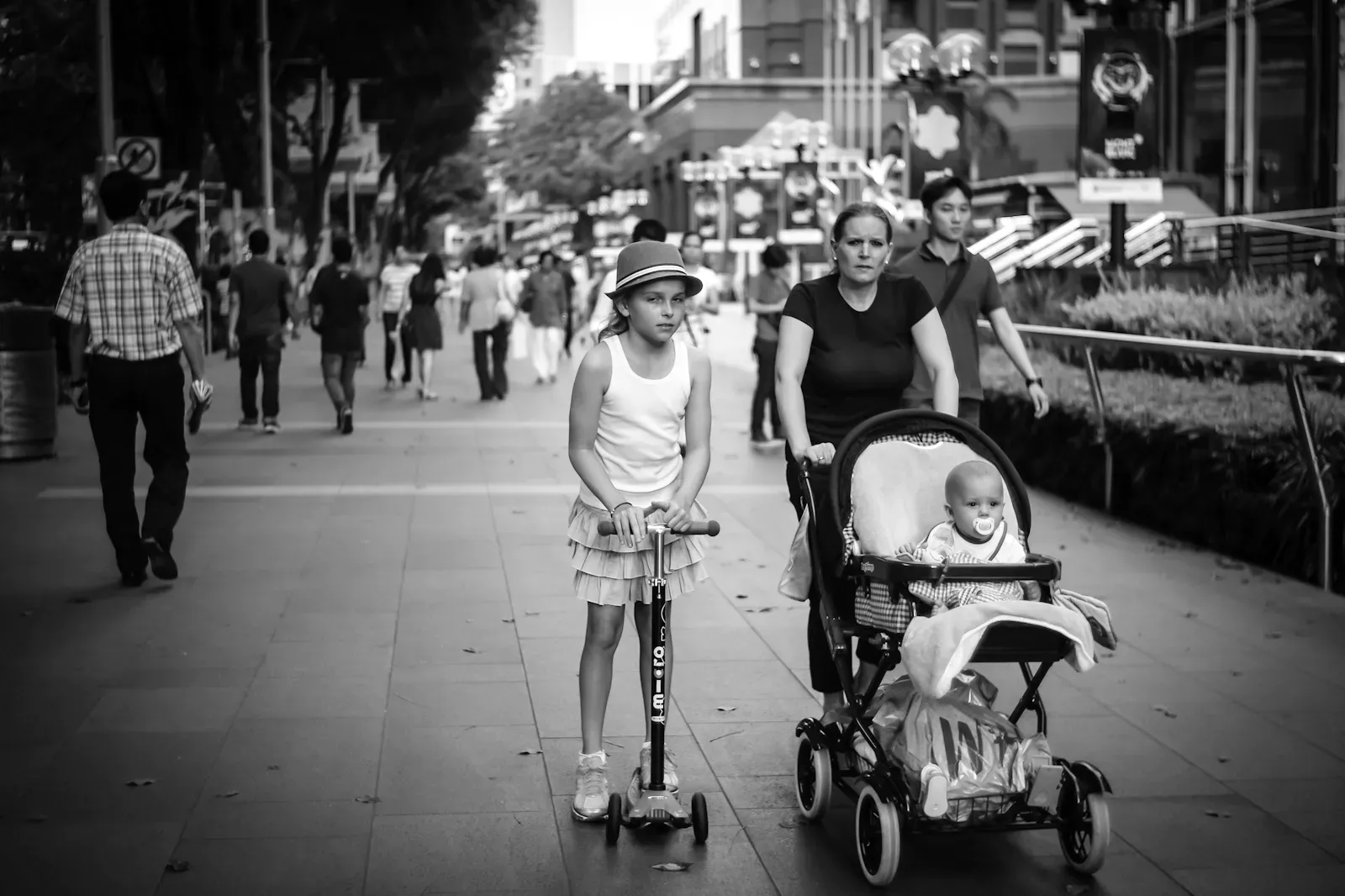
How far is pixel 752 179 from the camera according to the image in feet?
219

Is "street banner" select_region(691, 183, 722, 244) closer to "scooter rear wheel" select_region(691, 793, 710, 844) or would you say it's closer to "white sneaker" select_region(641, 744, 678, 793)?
"white sneaker" select_region(641, 744, 678, 793)

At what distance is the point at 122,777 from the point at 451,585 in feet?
12.1

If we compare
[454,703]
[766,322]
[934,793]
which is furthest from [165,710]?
[766,322]

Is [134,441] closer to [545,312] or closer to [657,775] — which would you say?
[657,775]

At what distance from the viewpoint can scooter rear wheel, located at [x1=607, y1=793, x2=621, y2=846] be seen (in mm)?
5000

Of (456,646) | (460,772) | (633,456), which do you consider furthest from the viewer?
(456,646)

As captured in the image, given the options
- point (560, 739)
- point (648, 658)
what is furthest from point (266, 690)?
point (648, 658)

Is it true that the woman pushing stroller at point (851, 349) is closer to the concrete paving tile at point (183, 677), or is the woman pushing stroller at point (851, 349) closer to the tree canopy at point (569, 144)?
the concrete paving tile at point (183, 677)

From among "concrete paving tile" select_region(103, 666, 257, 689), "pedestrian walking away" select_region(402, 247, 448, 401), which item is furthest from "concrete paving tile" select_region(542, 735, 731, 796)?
"pedestrian walking away" select_region(402, 247, 448, 401)

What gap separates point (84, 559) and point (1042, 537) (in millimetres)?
5609

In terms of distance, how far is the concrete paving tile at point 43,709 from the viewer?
20.4 feet

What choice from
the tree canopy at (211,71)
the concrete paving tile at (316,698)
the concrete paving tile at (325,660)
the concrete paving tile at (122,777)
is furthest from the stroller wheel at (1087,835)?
the tree canopy at (211,71)

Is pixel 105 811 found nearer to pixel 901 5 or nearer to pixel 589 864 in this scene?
pixel 589 864

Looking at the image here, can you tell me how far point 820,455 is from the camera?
5.34 metres
